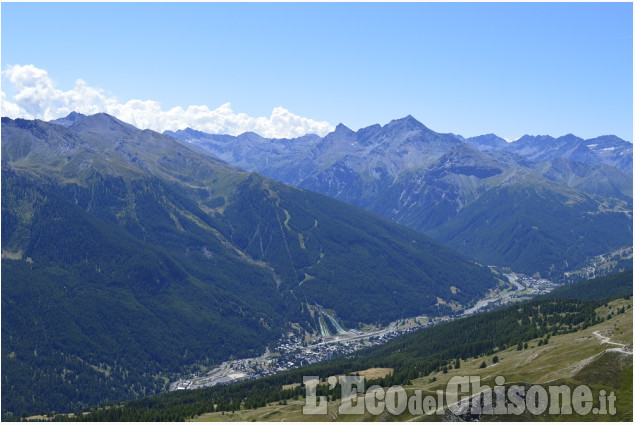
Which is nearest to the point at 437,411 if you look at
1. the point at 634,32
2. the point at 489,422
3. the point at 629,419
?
the point at 489,422

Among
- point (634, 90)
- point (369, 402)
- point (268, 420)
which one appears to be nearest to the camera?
point (634, 90)

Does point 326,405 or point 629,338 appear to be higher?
point 629,338

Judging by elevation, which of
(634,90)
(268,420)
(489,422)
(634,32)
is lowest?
(268,420)

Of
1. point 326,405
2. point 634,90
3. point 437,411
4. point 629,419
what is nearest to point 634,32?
point 634,90

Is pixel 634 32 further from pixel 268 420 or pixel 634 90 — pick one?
pixel 268 420

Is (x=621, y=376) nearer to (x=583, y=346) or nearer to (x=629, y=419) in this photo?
(x=629, y=419)

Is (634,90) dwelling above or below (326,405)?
above

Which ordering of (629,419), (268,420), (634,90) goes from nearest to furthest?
(634,90), (629,419), (268,420)

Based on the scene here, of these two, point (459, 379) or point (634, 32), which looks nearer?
point (634, 32)

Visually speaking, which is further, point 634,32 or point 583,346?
point 583,346

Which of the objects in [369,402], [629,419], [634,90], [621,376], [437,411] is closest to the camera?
[634,90]
